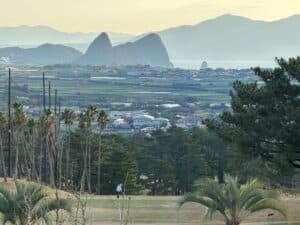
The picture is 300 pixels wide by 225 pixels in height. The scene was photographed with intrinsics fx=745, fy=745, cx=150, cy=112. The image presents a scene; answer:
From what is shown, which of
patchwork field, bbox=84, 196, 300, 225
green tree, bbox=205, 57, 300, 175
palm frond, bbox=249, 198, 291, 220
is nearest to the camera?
palm frond, bbox=249, 198, 291, 220

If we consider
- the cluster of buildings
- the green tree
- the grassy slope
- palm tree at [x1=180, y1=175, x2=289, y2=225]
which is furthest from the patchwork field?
the cluster of buildings

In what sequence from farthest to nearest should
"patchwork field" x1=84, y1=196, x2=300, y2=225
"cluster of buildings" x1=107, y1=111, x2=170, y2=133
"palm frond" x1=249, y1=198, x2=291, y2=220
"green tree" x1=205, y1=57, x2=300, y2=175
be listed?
"cluster of buildings" x1=107, y1=111, x2=170, y2=133 → "patchwork field" x1=84, y1=196, x2=300, y2=225 → "green tree" x1=205, y1=57, x2=300, y2=175 → "palm frond" x1=249, y1=198, x2=291, y2=220

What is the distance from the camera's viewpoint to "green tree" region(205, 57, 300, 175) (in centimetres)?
2048

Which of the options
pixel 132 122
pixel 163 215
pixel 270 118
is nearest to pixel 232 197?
pixel 270 118

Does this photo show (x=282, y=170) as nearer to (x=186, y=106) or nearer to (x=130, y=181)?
(x=130, y=181)

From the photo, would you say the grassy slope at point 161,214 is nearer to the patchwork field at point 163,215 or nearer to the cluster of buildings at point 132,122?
the patchwork field at point 163,215

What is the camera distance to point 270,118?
814 inches

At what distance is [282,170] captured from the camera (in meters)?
21.2

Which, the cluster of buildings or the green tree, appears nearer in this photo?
the green tree

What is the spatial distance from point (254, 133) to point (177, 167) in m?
39.5

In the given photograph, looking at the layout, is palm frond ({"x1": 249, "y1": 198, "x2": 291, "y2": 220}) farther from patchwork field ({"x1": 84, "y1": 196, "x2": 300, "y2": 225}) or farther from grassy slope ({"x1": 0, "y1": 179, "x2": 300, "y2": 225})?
grassy slope ({"x1": 0, "y1": 179, "x2": 300, "y2": 225})

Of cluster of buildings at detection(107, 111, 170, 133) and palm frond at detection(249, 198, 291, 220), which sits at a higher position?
palm frond at detection(249, 198, 291, 220)

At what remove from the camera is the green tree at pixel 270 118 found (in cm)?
2048

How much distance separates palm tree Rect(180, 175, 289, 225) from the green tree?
1961 mm
